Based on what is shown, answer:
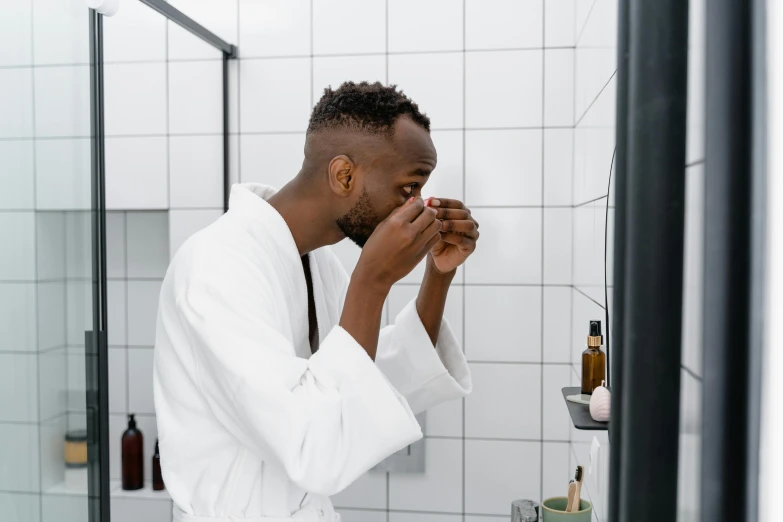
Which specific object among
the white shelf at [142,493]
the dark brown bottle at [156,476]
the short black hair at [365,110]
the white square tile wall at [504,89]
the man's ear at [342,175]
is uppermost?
the white square tile wall at [504,89]

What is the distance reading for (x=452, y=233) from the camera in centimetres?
125

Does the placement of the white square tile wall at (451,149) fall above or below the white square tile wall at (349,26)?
below

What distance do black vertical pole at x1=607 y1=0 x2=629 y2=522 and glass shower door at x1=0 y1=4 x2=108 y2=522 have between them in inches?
43.7

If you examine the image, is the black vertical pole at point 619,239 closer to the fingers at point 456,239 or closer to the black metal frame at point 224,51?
the fingers at point 456,239

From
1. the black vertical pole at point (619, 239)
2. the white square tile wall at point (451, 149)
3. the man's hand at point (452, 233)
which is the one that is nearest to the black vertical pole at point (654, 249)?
the black vertical pole at point (619, 239)

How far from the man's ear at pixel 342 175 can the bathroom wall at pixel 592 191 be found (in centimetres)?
43

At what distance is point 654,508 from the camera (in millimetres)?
261

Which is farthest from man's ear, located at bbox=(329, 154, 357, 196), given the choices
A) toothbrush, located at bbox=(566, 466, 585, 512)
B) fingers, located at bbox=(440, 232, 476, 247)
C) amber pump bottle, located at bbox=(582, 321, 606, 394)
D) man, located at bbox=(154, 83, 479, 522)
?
toothbrush, located at bbox=(566, 466, 585, 512)

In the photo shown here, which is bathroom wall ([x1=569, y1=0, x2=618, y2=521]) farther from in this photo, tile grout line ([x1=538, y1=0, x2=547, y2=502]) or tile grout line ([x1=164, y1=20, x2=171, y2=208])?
tile grout line ([x1=164, y1=20, x2=171, y2=208])

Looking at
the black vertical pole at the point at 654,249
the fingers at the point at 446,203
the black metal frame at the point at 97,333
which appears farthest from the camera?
the black metal frame at the point at 97,333

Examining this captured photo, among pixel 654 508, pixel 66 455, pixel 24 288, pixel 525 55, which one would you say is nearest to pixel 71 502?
pixel 66 455

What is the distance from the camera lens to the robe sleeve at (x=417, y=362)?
4.60 ft

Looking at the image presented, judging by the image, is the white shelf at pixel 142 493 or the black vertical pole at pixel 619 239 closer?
the black vertical pole at pixel 619 239

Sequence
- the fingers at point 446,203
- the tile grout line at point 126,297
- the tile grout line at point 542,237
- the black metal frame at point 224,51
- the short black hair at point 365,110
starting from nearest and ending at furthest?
the short black hair at point 365,110
the fingers at point 446,203
the black metal frame at point 224,51
the tile grout line at point 542,237
the tile grout line at point 126,297
